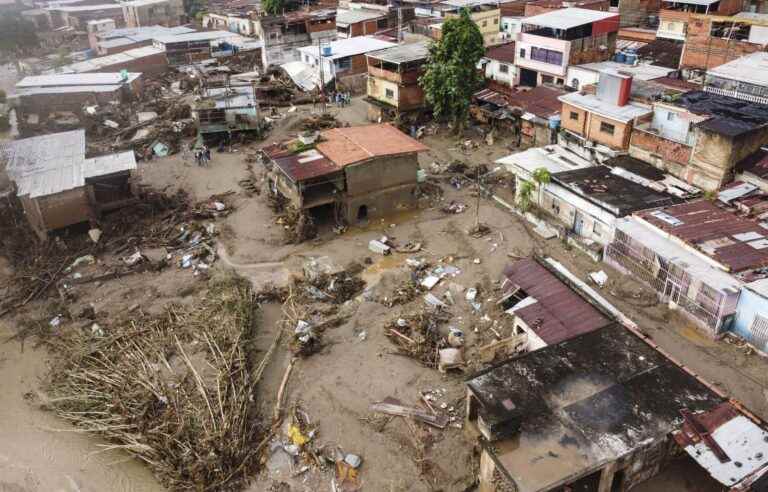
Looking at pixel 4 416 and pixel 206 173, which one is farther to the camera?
pixel 206 173

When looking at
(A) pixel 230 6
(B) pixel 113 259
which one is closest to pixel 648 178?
(B) pixel 113 259

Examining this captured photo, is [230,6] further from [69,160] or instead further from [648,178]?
[648,178]

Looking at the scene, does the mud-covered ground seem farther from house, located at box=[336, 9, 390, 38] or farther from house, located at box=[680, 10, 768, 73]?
house, located at box=[336, 9, 390, 38]

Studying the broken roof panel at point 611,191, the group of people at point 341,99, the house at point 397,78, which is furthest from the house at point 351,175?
the group of people at point 341,99

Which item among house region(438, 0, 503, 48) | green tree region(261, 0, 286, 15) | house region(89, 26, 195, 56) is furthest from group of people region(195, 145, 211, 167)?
green tree region(261, 0, 286, 15)

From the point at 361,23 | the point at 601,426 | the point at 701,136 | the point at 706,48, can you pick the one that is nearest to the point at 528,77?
the point at 706,48

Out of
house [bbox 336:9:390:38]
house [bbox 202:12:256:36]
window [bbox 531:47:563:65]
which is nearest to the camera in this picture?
window [bbox 531:47:563:65]

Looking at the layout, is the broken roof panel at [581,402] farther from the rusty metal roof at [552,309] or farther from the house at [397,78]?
the house at [397,78]
